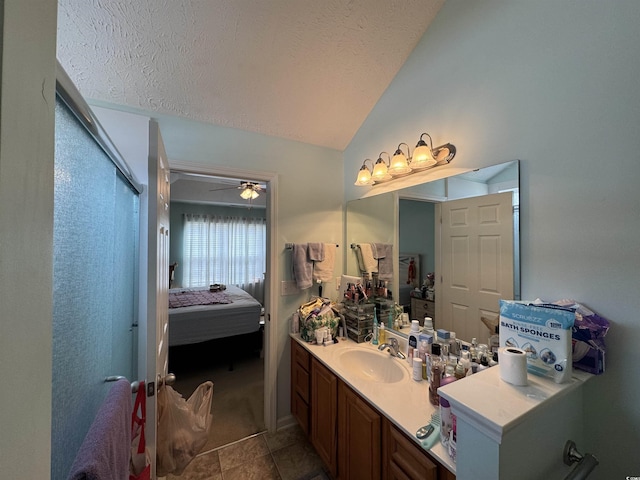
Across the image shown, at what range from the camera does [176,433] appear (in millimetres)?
1223

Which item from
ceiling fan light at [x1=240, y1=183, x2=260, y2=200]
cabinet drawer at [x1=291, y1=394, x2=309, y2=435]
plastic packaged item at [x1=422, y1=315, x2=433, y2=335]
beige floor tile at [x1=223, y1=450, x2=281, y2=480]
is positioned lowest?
beige floor tile at [x1=223, y1=450, x2=281, y2=480]

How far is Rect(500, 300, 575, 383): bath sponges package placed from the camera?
2.64 feet

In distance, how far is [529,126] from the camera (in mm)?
1086

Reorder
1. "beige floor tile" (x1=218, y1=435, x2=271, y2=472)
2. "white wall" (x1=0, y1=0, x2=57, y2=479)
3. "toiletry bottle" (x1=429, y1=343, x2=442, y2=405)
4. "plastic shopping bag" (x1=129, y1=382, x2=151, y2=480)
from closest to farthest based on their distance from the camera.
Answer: "white wall" (x1=0, y1=0, x2=57, y2=479) < "plastic shopping bag" (x1=129, y1=382, x2=151, y2=480) < "toiletry bottle" (x1=429, y1=343, x2=442, y2=405) < "beige floor tile" (x1=218, y1=435, x2=271, y2=472)

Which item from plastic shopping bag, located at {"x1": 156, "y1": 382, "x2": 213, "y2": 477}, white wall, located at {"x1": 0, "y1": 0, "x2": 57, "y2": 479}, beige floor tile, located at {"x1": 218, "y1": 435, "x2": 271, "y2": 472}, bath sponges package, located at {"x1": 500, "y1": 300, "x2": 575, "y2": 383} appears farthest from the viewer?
beige floor tile, located at {"x1": 218, "y1": 435, "x2": 271, "y2": 472}

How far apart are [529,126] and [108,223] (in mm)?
1851

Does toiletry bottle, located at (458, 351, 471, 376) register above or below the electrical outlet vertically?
below

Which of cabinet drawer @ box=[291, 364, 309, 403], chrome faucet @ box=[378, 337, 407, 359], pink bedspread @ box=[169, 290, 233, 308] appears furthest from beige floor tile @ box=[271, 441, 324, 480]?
pink bedspread @ box=[169, 290, 233, 308]

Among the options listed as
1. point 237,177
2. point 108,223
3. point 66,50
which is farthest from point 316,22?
point 108,223

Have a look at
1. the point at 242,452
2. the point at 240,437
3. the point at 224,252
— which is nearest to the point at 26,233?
the point at 242,452

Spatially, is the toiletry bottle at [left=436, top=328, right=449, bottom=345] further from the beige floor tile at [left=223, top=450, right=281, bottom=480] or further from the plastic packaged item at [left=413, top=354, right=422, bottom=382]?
the beige floor tile at [left=223, top=450, right=281, bottom=480]

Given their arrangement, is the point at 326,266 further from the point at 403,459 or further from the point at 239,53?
the point at 239,53

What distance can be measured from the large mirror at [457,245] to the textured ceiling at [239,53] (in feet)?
2.87

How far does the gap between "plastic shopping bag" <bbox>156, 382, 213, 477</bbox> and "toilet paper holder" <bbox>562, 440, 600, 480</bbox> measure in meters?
1.48
